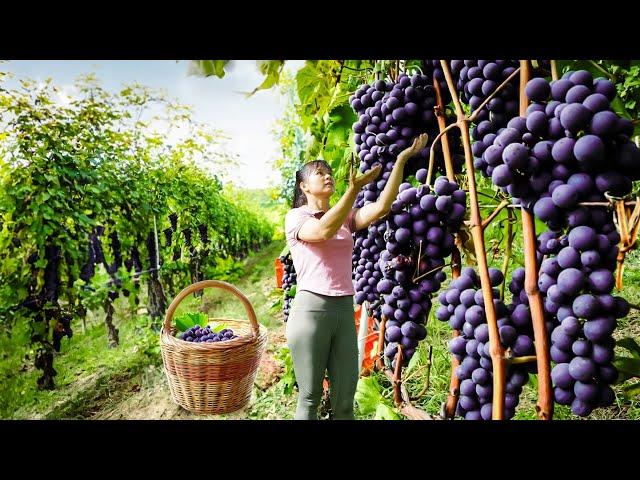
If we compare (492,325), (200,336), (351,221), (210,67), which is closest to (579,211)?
(492,325)

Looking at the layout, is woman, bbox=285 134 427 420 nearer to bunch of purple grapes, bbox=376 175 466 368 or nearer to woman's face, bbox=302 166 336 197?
woman's face, bbox=302 166 336 197

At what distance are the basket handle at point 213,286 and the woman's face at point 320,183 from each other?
73 centimetres

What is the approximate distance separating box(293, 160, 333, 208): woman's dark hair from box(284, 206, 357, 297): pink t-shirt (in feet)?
0.54

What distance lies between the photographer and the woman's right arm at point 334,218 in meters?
1.09

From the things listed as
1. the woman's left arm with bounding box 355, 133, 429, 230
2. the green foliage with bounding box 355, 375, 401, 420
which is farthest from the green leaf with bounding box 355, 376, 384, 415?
the woman's left arm with bounding box 355, 133, 429, 230

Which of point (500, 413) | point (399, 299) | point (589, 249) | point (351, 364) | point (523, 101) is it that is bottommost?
point (351, 364)

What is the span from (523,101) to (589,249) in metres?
0.27

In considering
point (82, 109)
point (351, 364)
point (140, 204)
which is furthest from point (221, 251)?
point (351, 364)

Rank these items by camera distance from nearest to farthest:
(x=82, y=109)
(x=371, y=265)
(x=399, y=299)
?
(x=399, y=299), (x=371, y=265), (x=82, y=109)

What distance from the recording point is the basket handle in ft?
6.17

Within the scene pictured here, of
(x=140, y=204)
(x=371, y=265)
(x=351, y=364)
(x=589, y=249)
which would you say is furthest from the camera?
(x=140, y=204)
